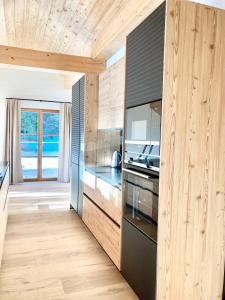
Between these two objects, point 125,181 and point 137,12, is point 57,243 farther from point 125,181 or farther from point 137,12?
point 137,12

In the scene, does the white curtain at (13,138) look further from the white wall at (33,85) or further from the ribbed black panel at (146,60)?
the ribbed black panel at (146,60)

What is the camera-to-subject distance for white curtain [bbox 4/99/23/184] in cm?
652

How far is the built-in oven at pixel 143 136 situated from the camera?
5.83 feet

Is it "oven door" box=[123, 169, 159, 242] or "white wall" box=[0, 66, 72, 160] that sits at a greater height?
"white wall" box=[0, 66, 72, 160]

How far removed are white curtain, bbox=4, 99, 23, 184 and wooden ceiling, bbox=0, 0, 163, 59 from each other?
8.90ft

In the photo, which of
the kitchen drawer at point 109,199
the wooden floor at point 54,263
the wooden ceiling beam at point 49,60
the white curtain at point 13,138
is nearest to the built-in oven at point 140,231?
the kitchen drawer at point 109,199

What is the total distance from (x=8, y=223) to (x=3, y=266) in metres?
1.31

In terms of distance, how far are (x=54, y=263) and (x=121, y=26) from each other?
282 centimetres

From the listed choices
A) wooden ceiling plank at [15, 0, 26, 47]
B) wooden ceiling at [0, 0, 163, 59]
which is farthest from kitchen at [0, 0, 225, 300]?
wooden ceiling plank at [15, 0, 26, 47]

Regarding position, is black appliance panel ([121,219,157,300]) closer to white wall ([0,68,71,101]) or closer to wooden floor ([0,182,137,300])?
wooden floor ([0,182,137,300])

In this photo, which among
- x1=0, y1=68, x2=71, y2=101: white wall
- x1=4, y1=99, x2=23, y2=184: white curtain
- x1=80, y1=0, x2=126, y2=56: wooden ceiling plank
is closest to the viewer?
x1=80, y1=0, x2=126, y2=56: wooden ceiling plank

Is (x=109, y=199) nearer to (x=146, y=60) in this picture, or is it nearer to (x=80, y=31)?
(x=146, y=60)

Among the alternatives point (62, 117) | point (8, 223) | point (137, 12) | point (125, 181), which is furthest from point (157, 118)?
point (62, 117)

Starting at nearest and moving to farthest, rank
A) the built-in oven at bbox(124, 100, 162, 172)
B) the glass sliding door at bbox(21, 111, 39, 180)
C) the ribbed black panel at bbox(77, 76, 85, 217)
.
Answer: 1. the built-in oven at bbox(124, 100, 162, 172)
2. the ribbed black panel at bbox(77, 76, 85, 217)
3. the glass sliding door at bbox(21, 111, 39, 180)
